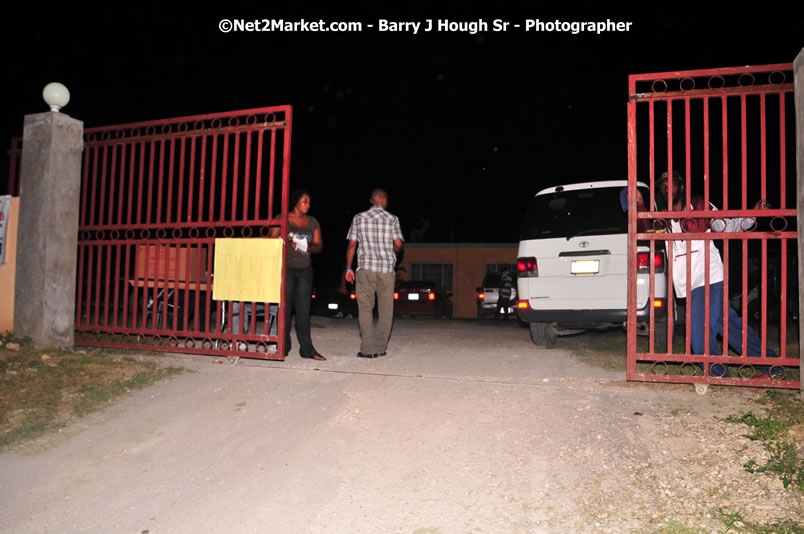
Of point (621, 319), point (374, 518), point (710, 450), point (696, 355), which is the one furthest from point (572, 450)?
point (621, 319)

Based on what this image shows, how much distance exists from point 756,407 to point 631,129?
7.46ft

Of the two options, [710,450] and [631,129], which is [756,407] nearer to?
[710,450]

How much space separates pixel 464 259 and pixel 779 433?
25.0m

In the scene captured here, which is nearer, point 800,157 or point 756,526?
point 756,526

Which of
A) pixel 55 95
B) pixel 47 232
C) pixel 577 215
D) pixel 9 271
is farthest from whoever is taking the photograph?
pixel 9 271

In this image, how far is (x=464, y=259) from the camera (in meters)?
28.4

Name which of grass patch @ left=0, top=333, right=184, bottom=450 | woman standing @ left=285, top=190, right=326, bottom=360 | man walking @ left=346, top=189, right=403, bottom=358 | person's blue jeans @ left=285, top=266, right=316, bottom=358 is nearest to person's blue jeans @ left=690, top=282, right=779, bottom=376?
man walking @ left=346, top=189, right=403, bottom=358

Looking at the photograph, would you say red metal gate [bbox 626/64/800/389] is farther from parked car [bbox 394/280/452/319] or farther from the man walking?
parked car [bbox 394/280/452/319]

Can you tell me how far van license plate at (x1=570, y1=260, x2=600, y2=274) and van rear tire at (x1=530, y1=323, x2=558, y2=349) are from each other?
0.94 meters

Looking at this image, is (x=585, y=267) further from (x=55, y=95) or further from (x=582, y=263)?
(x=55, y=95)

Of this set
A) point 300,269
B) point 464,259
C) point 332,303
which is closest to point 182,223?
point 300,269

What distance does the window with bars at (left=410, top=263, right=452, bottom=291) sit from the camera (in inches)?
1124

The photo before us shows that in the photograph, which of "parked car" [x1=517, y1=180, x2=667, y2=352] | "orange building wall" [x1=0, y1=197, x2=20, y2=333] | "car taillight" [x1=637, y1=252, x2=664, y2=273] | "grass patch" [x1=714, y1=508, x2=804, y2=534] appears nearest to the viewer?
"grass patch" [x1=714, y1=508, x2=804, y2=534]

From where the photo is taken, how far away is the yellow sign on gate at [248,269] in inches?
217
